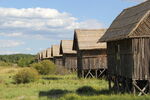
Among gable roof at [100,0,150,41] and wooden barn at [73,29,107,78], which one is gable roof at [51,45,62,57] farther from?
gable roof at [100,0,150,41]

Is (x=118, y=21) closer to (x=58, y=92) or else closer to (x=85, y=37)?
(x=58, y=92)

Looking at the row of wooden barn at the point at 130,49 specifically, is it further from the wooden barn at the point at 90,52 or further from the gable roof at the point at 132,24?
the wooden barn at the point at 90,52

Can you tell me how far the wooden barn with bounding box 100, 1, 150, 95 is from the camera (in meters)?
22.0

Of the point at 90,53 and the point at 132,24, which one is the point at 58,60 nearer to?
the point at 90,53

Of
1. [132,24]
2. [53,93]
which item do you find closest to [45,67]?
[53,93]

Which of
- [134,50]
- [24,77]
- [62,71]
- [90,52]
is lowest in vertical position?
[24,77]

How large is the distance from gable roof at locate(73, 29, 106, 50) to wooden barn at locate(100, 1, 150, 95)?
16.0 meters

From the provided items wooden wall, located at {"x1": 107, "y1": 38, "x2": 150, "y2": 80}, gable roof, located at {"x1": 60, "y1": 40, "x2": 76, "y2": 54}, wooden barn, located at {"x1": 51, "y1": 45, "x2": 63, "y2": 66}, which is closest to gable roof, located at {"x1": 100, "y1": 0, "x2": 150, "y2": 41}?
wooden wall, located at {"x1": 107, "y1": 38, "x2": 150, "y2": 80}

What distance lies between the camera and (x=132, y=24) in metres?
23.0

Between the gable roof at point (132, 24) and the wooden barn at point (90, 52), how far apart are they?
13.6 m

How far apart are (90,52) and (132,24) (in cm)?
2035

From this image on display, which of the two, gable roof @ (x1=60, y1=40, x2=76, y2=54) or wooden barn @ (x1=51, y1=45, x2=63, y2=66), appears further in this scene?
wooden barn @ (x1=51, y1=45, x2=63, y2=66)

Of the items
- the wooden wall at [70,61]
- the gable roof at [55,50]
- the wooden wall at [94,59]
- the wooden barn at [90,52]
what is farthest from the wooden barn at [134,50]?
the gable roof at [55,50]

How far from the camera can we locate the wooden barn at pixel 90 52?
42719 millimetres
